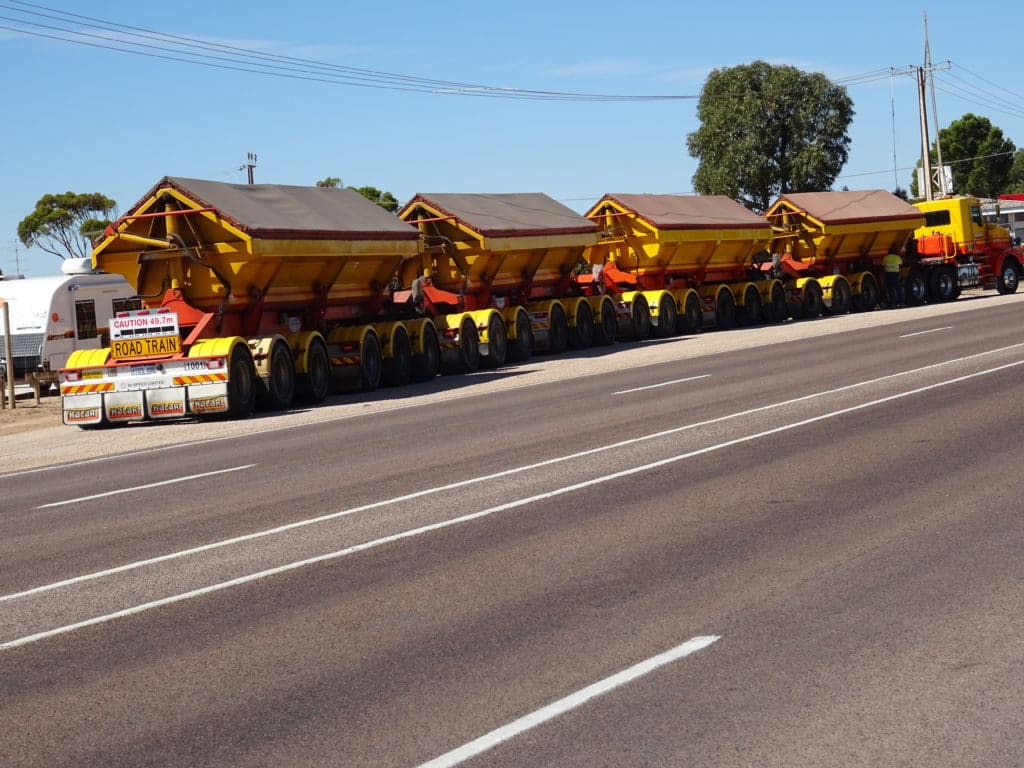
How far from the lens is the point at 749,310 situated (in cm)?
4166

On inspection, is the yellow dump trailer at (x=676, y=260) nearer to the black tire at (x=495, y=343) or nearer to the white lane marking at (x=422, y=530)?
the black tire at (x=495, y=343)

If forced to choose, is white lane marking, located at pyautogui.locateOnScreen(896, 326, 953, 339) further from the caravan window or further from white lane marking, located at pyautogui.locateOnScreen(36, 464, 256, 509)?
the caravan window

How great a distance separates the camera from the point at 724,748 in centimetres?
506

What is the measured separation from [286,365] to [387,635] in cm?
1676

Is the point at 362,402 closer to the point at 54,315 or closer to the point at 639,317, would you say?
the point at 54,315

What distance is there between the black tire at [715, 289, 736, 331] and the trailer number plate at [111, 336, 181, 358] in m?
22.1

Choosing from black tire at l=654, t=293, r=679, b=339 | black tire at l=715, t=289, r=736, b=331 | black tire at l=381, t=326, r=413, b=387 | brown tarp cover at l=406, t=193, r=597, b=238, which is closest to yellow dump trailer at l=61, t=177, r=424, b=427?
black tire at l=381, t=326, r=413, b=387

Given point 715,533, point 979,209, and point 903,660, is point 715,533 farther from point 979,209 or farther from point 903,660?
point 979,209

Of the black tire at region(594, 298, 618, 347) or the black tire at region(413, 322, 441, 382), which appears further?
the black tire at region(594, 298, 618, 347)

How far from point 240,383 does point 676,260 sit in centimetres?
1917

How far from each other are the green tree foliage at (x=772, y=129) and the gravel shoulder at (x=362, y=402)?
2891cm

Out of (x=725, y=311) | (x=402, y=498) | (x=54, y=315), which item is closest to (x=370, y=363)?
(x=54, y=315)

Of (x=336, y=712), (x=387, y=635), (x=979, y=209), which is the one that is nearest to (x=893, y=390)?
(x=387, y=635)

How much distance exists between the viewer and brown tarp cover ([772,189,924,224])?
Answer: 4250 centimetres
